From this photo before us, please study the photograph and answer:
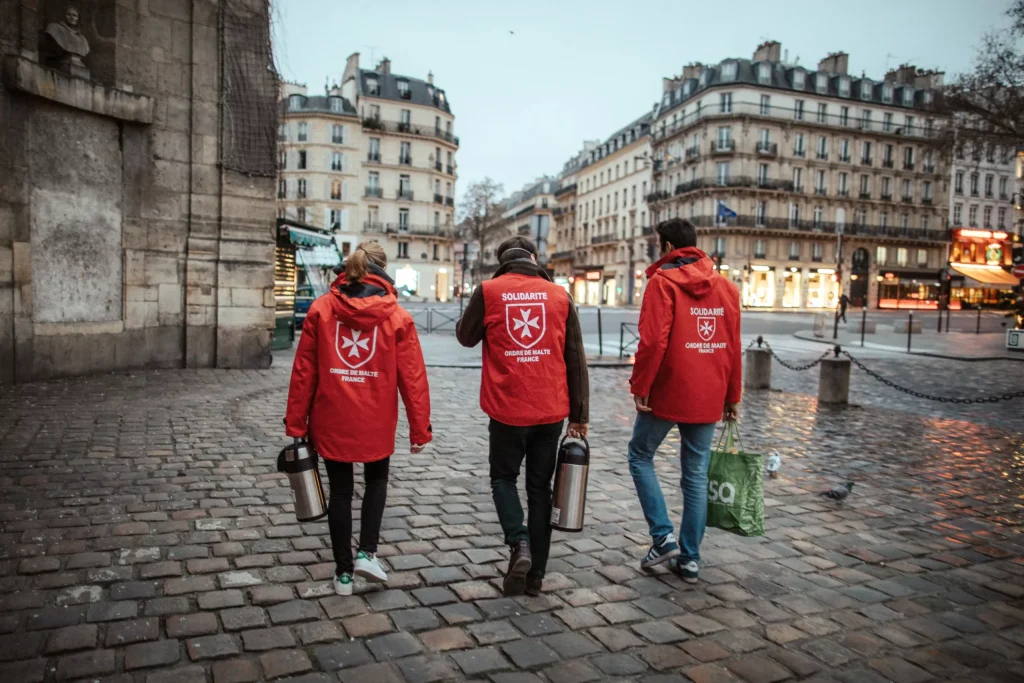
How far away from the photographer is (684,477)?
4238 millimetres

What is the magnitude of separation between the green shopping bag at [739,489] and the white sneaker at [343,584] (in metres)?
2.06

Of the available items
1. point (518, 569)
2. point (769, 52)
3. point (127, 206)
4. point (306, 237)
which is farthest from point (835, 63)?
point (518, 569)

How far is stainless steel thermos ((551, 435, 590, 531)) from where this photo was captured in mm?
3889

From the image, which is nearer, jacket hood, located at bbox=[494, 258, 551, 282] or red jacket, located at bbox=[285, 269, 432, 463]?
red jacket, located at bbox=[285, 269, 432, 463]

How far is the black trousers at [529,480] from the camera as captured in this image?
153 inches

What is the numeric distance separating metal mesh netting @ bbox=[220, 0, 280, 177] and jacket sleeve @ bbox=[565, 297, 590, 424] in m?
9.87

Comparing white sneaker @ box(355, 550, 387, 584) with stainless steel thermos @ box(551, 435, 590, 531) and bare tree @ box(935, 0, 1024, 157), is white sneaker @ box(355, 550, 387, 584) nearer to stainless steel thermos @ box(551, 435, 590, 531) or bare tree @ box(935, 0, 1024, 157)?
stainless steel thermos @ box(551, 435, 590, 531)

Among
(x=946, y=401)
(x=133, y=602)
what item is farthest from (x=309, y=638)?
(x=946, y=401)

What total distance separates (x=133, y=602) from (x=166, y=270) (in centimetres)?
936

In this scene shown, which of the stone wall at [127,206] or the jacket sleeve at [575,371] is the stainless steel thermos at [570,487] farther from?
the stone wall at [127,206]

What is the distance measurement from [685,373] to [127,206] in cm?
1017

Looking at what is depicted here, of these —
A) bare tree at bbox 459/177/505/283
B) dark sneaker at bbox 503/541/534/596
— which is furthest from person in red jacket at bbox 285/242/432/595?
bare tree at bbox 459/177/505/283

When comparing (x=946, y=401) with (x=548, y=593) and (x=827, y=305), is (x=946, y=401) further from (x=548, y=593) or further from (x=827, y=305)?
(x=827, y=305)

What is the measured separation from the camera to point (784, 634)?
11.6 feet
